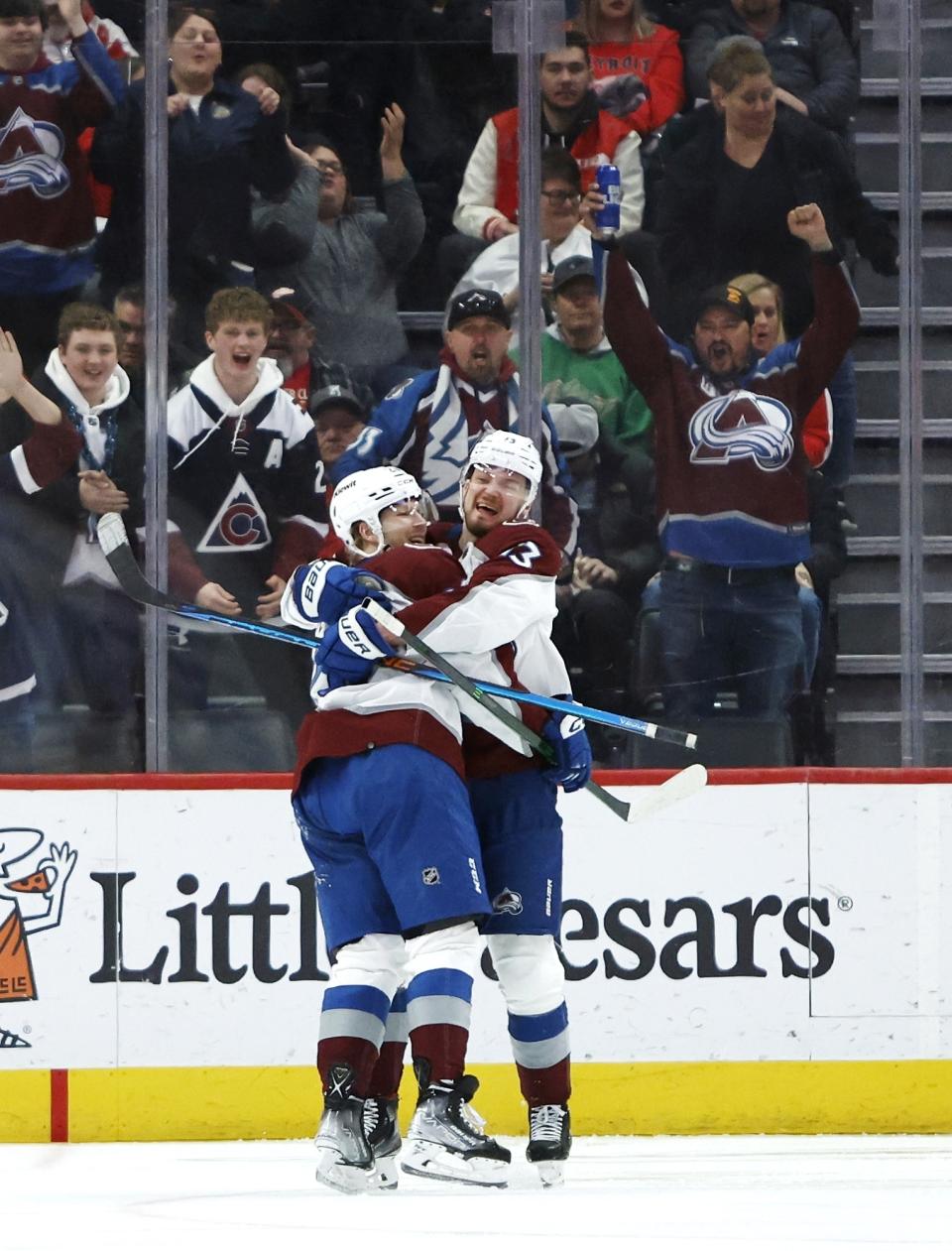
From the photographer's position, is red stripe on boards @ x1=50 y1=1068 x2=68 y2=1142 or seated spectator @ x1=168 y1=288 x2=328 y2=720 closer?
red stripe on boards @ x1=50 y1=1068 x2=68 y2=1142

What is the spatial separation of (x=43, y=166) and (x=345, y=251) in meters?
0.69

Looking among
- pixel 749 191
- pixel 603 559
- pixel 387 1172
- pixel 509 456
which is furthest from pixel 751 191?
pixel 387 1172

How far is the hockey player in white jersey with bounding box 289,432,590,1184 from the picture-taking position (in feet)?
9.91

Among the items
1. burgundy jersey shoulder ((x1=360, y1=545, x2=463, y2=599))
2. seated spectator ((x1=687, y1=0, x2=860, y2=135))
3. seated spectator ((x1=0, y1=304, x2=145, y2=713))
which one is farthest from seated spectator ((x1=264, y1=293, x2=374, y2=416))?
burgundy jersey shoulder ((x1=360, y1=545, x2=463, y2=599))

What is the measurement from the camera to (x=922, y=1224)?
8.72ft

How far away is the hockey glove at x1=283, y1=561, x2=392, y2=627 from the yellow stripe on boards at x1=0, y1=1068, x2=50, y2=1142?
1.33 m

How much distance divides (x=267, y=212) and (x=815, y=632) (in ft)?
5.02

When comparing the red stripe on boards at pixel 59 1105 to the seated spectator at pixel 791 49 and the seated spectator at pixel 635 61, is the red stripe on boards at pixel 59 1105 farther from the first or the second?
the seated spectator at pixel 791 49

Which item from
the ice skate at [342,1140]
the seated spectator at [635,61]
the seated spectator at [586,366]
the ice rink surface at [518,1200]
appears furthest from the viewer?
the seated spectator at [635,61]

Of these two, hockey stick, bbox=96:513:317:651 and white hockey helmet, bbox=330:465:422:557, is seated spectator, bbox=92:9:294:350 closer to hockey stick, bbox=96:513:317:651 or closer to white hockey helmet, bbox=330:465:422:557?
hockey stick, bbox=96:513:317:651

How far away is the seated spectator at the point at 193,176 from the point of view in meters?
4.61

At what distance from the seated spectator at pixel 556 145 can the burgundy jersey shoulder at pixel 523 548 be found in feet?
5.63

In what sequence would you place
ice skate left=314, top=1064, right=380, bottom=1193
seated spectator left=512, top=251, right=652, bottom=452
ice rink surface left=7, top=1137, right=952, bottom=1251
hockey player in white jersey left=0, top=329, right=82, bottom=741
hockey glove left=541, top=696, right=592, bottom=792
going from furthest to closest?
seated spectator left=512, top=251, right=652, bottom=452 → hockey player in white jersey left=0, top=329, right=82, bottom=741 → hockey glove left=541, top=696, right=592, bottom=792 → ice skate left=314, top=1064, right=380, bottom=1193 → ice rink surface left=7, top=1137, right=952, bottom=1251

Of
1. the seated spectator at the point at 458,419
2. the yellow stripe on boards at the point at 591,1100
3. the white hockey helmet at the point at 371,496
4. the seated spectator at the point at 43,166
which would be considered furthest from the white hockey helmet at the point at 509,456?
the seated spectator at the point at 43,166
